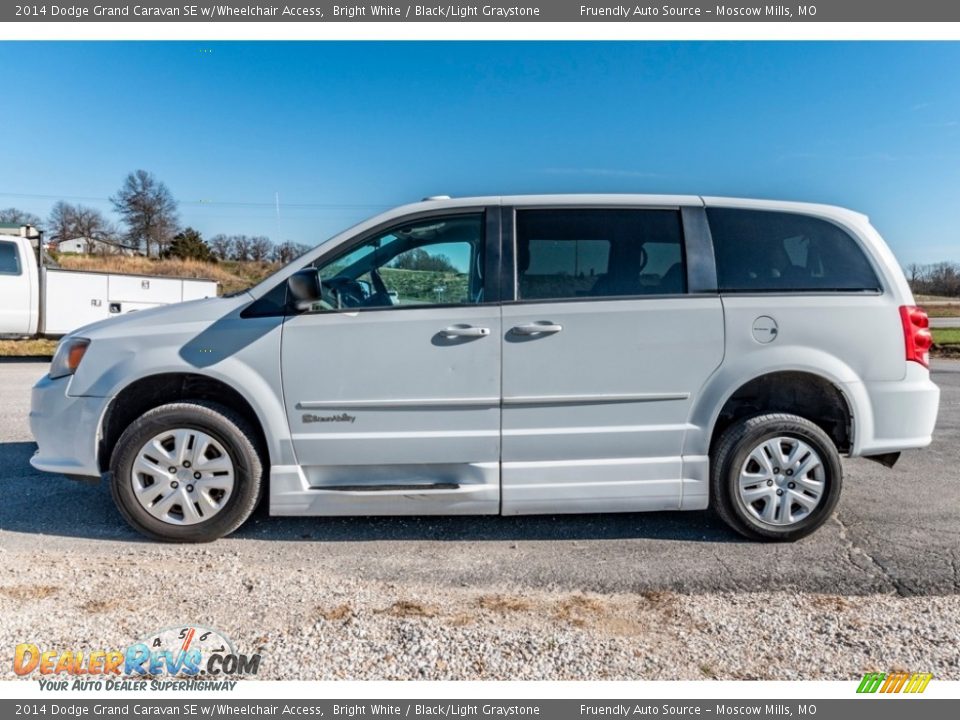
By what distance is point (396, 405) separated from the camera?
3621 mm

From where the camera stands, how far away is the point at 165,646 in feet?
8.63

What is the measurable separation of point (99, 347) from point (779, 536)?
4.03 meters

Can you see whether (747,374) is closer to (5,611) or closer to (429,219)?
(429,219)

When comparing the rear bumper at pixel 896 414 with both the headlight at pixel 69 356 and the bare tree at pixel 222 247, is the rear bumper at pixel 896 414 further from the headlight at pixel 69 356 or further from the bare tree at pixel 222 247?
the bare tree at pixel 222 247

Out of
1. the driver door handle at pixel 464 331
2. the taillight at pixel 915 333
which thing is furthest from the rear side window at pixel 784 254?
the driver door handle at pixel 464 331

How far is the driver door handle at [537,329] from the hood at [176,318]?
1.54 m

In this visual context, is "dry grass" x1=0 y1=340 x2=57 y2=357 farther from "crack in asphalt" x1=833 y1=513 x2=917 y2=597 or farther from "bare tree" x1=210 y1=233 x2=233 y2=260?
"bare tree" x1=210 y1=233 x2=233 y2=260

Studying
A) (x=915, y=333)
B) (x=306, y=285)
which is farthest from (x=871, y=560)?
(x=306, y=285)

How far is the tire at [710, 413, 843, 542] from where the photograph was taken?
12.2 feet

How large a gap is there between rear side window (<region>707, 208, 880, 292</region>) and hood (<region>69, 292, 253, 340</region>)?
280cm

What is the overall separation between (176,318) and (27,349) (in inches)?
530

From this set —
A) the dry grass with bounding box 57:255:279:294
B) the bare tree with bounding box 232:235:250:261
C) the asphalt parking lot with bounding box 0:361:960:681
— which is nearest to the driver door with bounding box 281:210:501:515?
the asphalt parking lot with bounding box 0:361:960:681

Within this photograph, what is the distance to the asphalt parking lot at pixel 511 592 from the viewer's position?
2549mm

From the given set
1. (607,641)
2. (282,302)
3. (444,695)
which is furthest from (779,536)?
(282,302)
